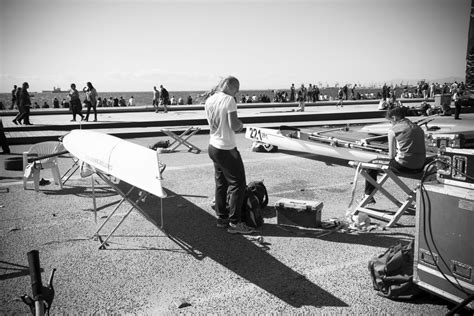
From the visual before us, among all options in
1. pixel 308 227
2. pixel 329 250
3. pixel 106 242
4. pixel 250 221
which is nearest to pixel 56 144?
pixel 106 242

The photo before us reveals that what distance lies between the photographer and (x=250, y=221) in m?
5.71

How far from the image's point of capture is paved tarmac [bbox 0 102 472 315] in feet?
12.2

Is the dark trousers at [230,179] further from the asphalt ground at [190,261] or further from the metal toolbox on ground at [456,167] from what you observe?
the metal toolbox on ground at [456,167]

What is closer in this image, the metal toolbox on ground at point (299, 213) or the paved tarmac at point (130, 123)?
the metal toolbox on ground at point (299, 213)

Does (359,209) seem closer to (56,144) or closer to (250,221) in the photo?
(250,221)

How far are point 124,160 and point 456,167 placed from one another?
404 centimetres

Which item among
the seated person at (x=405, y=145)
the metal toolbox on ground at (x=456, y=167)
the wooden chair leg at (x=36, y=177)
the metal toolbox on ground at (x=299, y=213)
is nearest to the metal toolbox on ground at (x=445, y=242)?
the metal toolbox on ground at (x=456, y=167)

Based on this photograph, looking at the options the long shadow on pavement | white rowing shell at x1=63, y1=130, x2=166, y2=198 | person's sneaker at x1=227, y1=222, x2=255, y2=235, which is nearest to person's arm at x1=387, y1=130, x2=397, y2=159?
person's sneaker at x1=227, y1=222, x2=255, y2=235

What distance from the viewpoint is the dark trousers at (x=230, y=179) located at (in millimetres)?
5227

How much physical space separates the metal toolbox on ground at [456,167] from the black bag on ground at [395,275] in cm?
92

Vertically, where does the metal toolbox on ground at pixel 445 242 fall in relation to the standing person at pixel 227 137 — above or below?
below

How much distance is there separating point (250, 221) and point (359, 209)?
182 cm

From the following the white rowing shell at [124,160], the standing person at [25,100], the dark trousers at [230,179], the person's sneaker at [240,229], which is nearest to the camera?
the white rowing shell at [124,160]

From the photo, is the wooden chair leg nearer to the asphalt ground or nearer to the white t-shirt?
the asphalt ground
